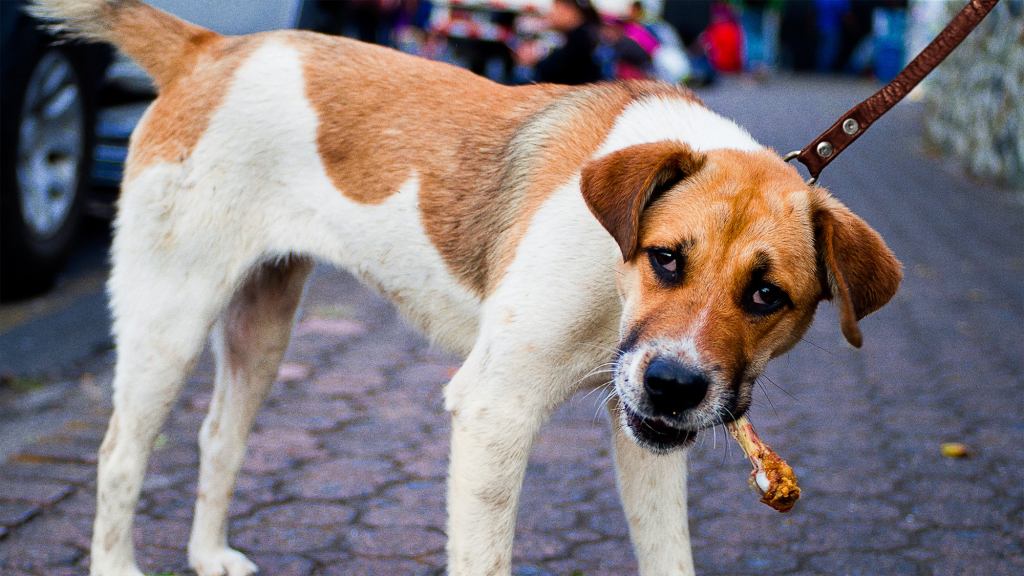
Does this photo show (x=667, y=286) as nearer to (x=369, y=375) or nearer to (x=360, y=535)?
(x=360, y=535)

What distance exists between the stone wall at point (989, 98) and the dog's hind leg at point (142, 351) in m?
A: 9.88

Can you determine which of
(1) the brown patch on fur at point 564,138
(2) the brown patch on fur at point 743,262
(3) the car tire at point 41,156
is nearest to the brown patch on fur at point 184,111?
(1) the brown patch on fur at point 564,138

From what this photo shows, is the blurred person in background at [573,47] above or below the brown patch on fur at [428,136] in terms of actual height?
below

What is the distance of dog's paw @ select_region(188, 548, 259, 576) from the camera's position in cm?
387

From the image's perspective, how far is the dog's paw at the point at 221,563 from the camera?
3.87 m

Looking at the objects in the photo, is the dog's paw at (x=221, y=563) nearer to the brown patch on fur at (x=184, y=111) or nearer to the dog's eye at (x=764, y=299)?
the brown patch on fur at (x=184, y=111)

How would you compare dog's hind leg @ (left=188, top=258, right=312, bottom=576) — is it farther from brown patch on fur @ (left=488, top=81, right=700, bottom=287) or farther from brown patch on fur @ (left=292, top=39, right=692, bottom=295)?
brown patch on fur @ (left=488, top=81, right=700, bottom=287)

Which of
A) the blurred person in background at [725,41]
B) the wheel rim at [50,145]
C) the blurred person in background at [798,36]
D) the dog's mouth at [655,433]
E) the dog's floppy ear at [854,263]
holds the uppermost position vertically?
the dog's floppy ear at [854,263]

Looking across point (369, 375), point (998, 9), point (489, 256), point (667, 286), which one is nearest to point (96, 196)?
point (369, 375)

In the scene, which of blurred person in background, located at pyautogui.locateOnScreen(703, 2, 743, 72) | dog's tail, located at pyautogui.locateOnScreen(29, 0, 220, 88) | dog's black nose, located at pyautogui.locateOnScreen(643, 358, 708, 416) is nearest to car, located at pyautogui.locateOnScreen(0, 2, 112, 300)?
dog's tail, located at pyautogui.locateOnScreen(29, 0, 220, 88)

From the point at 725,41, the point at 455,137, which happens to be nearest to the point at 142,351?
the point at 455,137

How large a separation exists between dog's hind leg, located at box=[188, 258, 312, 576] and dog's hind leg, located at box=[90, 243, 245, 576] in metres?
0.27

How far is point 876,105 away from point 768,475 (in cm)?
115

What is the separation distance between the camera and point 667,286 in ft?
9.69
